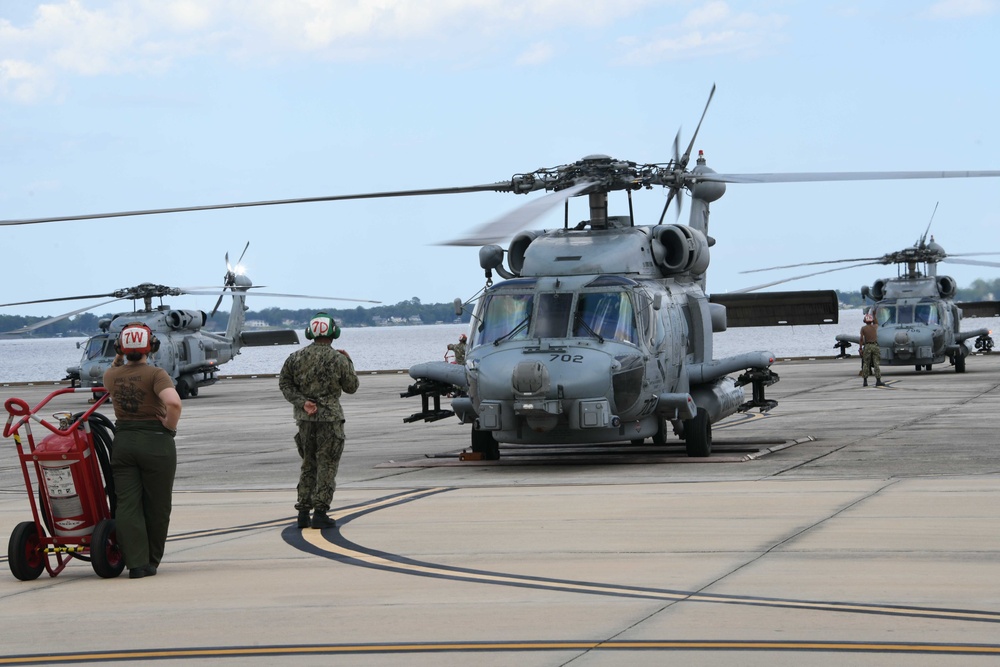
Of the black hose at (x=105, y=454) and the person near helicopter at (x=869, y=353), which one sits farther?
the person near helicopter at (x=869, y=353)

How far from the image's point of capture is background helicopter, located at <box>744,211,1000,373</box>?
3506 centimetres

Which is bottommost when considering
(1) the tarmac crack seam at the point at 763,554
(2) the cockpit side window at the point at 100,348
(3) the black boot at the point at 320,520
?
(1) the tarmac crack seam at the point at 763,554

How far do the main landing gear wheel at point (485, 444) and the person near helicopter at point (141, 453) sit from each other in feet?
24.5

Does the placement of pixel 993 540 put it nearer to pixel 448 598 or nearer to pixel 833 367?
pixel 448 598

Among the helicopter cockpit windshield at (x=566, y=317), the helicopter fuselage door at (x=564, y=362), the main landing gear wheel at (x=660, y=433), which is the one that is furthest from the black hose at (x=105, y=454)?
the main landing gear wheel at (x=660, y=433)

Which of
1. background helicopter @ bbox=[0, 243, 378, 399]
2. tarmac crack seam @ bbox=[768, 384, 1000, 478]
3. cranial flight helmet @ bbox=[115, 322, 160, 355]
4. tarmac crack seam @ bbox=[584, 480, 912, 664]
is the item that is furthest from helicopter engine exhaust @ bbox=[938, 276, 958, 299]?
cranial flight helmet @ bbox=[115, 322, 160, 355]

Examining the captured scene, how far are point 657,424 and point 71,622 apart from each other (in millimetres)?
9750

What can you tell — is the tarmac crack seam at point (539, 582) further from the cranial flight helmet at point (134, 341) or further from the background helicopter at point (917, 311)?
the background helicopter at point (917, 311)

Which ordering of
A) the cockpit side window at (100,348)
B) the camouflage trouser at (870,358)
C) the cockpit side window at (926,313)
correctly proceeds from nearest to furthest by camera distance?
the camouflage trouser at (870,358) → the cockpit side window at (926,313) → the cockpit side window at (100,348)

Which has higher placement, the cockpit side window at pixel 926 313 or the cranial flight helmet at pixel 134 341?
the cranial flight helmet at pixel 134 341

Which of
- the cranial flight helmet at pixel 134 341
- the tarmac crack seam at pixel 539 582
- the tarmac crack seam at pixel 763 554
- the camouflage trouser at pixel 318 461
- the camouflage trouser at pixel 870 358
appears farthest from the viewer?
the camouflage trouser at pixel 870 358

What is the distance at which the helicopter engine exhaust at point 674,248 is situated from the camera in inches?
644

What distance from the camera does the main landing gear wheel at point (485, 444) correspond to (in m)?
15.7

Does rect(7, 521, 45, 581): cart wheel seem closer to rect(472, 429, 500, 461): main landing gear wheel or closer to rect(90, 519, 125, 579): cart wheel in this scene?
rect(90, 519, 125, 579): cart wheel
